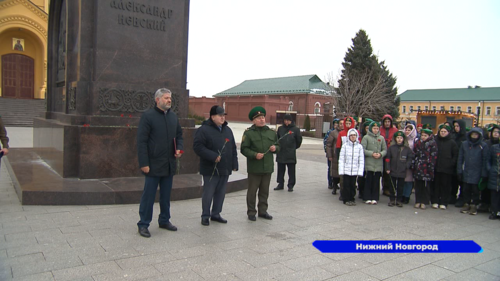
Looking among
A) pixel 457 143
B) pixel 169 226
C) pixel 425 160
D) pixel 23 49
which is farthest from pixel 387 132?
pixel 23 49

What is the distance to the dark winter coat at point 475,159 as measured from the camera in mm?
7129

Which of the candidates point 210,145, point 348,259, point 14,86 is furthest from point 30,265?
point 14,86

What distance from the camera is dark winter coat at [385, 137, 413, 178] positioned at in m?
7.63

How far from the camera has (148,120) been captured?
483cm

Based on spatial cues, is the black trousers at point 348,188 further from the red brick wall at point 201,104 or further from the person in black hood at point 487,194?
the red brick wall at point 201,104

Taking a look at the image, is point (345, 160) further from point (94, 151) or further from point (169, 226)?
point (94, 151)

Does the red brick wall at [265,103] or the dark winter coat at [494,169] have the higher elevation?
the red brick wall at [265,103]

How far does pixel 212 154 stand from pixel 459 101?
9604cm

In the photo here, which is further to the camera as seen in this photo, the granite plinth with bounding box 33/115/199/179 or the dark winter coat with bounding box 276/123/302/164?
the dark winter coat with bounding box 276/123/302/164

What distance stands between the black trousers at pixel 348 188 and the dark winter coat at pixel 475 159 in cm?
217

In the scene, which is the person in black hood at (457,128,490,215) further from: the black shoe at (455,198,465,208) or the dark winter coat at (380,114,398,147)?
the dark winter coat at (380,114,398,147)

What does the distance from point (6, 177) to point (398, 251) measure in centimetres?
838

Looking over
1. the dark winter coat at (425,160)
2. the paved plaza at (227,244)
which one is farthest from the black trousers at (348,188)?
the dark winter coat at (425,160)

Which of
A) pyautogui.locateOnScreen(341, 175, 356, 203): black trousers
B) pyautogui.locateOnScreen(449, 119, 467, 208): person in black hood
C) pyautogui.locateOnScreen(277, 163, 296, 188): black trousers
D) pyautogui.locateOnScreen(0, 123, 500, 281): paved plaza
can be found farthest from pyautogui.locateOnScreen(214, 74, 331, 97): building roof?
pyautogui.locateOnScreen(0, 123, 500, 281): paved plaza
